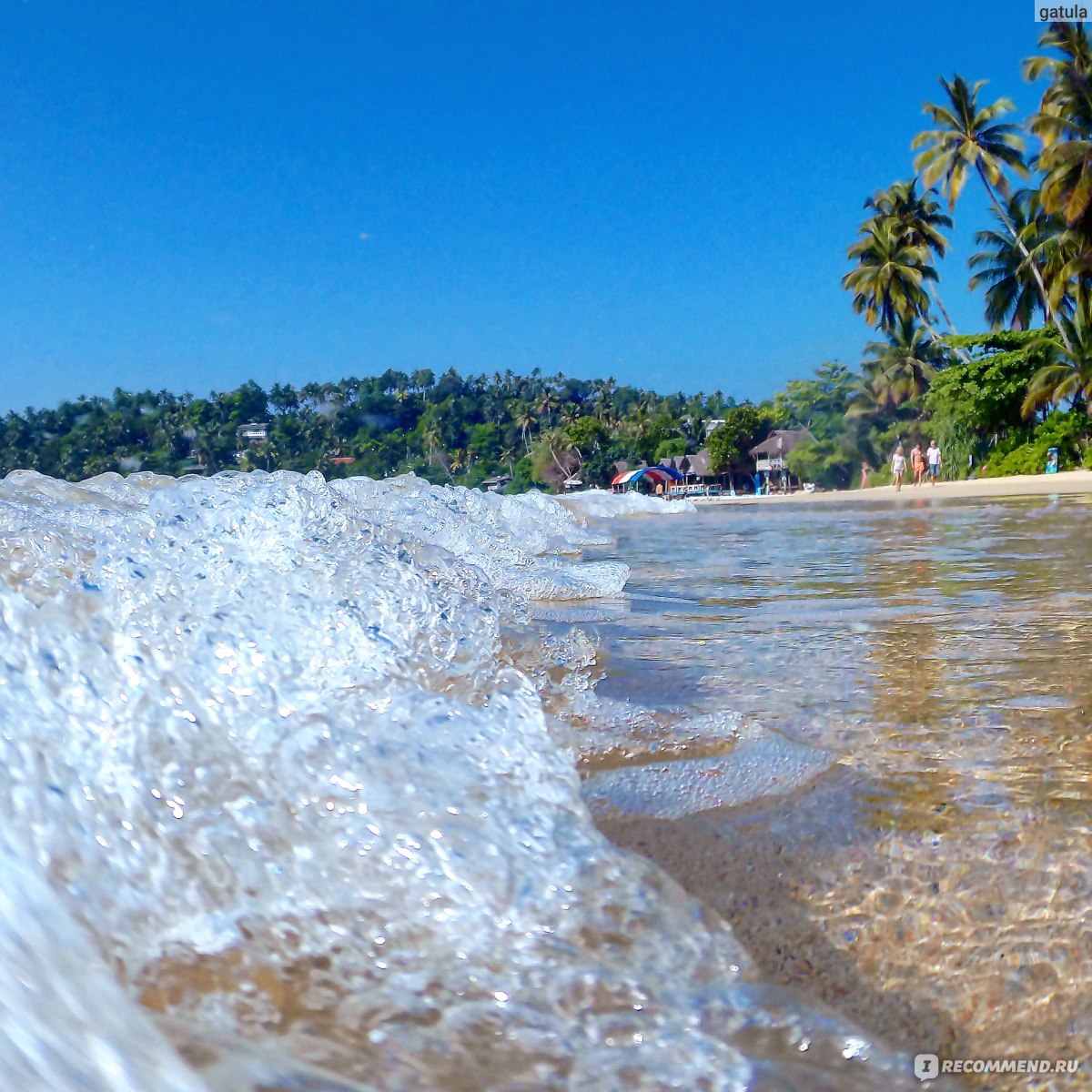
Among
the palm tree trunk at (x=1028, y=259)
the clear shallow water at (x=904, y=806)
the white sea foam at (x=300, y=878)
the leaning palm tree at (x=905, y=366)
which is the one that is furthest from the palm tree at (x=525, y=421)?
the white sea foam at (x=300, y=878)

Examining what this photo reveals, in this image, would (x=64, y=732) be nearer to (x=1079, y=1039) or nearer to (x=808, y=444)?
(x=1079, y=1039)

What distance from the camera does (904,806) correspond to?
1794 mm

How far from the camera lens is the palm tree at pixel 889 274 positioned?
33.0m

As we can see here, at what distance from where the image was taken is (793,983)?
4.20ft

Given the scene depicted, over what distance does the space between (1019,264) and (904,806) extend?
31.1m

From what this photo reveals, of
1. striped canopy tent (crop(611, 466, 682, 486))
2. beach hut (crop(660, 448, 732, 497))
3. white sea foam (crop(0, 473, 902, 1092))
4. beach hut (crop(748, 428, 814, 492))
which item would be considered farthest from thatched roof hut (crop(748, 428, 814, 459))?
white sea foam (crop(0, 473, 902, 1092))

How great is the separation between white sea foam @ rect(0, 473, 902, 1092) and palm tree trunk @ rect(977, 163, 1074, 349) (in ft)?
90.9

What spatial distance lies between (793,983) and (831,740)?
1.00 meters

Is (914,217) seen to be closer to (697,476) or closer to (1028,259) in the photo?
(1028,259)

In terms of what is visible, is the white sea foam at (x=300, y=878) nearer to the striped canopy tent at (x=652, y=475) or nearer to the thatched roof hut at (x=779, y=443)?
the thatched roof hut at (x=779, y=443)

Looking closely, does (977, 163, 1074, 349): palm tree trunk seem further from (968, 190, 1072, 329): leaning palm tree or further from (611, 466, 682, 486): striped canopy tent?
(611, 466, 682, 486): striped canopy tent

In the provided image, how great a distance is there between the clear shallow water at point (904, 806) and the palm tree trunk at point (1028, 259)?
24980mm

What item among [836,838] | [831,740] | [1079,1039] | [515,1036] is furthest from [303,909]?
[831,740]

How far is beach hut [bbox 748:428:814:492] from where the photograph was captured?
44197 mm
